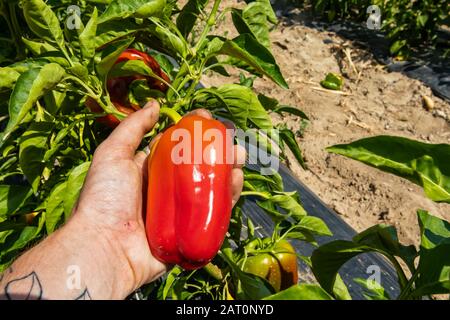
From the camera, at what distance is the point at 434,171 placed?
0.82 m

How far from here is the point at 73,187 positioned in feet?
4.16

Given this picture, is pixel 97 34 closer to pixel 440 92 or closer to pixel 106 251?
pixel 106 251

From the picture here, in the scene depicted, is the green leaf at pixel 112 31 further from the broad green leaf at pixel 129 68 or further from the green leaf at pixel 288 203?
the green leaf at pixel 288 203

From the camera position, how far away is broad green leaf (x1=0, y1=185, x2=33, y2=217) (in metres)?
1.42

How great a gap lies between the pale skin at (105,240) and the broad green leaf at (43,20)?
0.26m

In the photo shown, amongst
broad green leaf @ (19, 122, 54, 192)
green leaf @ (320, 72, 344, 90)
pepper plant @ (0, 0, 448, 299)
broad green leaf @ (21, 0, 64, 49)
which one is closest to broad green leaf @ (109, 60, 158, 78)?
pepper plant @ (0, 0, 448, 299)

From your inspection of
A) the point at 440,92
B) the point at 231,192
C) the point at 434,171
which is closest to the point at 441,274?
the point at 434,171

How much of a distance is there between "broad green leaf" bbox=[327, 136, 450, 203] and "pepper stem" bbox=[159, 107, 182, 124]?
1.58 ft

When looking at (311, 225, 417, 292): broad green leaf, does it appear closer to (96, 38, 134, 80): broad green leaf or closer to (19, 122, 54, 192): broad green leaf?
(96, 38, 134, 80): broad green leaf

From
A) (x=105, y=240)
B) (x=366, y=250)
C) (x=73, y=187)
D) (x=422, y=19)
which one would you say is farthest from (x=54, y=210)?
(x=422, y=19)

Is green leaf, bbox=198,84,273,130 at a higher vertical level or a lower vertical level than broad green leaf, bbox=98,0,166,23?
lower

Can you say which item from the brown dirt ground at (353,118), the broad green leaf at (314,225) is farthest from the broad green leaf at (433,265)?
the brown dirt ground at (353,118)

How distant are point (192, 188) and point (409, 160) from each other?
534mm

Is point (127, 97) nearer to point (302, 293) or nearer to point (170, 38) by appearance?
point (170, 38)
